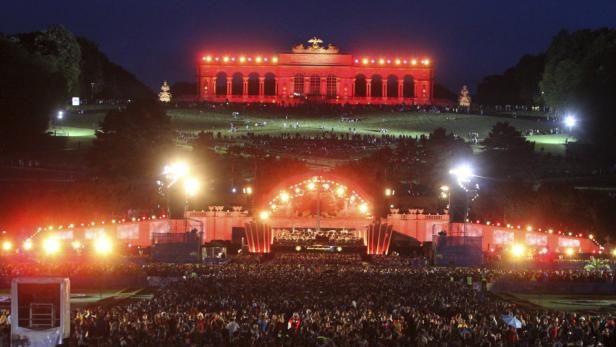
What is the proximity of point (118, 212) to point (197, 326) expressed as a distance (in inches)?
1588

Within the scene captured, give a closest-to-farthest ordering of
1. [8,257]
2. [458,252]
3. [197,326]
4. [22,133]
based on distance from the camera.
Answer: [197,326] < [8,257] < [458,252] < [22,133]

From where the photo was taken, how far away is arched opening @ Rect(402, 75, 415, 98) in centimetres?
14682

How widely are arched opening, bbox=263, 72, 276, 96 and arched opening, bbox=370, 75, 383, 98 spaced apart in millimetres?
13000

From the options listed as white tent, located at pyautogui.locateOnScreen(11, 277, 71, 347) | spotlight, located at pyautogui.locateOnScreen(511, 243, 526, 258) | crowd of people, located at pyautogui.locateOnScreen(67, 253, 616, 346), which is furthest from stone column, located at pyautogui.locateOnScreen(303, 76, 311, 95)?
white tent, located at pyautogui.locateOnScreen(11, 277, 71, 347)

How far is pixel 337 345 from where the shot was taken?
79.7 ft

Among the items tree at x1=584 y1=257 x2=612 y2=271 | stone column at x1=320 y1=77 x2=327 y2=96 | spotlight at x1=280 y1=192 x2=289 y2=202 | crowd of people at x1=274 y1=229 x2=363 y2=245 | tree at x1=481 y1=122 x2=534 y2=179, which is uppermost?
stone column at x1=320 y1=77 x2=327 y2=96

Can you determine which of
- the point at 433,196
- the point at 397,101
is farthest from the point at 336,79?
the point at 433,196

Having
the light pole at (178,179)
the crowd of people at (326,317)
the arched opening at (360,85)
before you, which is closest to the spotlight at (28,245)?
the light pole at (178,179)

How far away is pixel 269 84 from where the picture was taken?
159 m

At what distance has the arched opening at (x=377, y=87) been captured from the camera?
14700 centimetres

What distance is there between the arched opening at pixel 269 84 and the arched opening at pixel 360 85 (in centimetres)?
1092

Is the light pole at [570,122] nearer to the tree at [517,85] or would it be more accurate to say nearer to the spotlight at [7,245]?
the tree at [517,85]

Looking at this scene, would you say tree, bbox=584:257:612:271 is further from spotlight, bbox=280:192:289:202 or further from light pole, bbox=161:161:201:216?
light pole, bbox=161:161:201:216

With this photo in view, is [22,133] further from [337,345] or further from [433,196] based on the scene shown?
[337,345]
